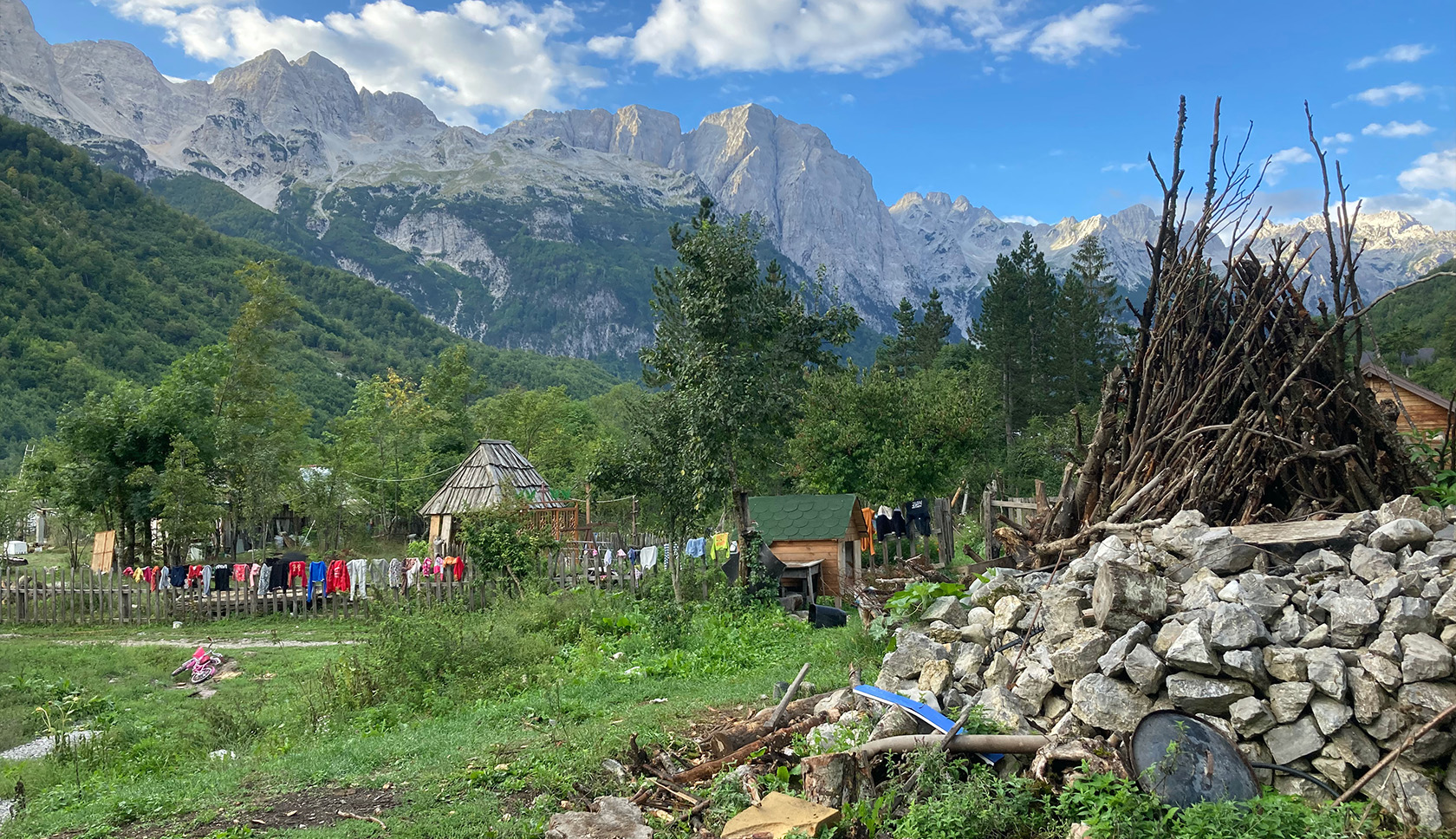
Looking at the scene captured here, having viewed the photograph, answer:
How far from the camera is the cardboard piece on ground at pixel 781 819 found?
16.2ft

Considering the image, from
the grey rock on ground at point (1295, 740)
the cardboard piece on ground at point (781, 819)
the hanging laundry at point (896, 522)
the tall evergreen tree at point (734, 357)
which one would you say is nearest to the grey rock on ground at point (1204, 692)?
the grey rock on ground at point (1295, 740)

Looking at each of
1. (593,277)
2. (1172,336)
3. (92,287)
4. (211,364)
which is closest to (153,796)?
(1172,336)

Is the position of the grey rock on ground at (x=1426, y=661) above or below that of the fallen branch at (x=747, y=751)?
above

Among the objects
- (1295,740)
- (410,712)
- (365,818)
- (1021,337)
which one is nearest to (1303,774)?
(1295,740)

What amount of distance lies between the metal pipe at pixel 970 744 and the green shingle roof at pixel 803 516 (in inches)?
487

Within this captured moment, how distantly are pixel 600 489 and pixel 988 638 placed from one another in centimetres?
984

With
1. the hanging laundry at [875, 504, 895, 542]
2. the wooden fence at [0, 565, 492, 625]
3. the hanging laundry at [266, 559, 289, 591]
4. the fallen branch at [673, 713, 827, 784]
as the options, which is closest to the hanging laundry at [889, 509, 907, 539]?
the hanging laundry at [875, 504, 895, 542]

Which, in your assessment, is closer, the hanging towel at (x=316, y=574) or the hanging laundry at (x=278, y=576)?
the hanging towel at (x=316, y=574)

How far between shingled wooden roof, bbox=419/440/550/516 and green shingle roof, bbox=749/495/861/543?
9493 mm

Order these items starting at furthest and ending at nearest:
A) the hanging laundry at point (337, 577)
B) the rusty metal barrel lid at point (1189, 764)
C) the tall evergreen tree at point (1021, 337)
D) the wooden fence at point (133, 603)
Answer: the tall evergreen tree at point (1021, 337)
the hanging laundry at point (337, 577)
the wooden fence at point (133, 603)
the rusty metal barrel lid at point (1189, 764)

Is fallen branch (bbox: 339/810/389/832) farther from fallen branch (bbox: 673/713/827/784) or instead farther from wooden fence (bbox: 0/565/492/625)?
wooden fence (bbox: 0/565/492/625)

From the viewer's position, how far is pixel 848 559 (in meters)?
19.8

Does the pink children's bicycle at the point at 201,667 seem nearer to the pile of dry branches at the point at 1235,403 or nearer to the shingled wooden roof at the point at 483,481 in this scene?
the shingled wooden roof at the point at 483,481

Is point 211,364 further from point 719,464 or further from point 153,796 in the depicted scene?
point 153,796
